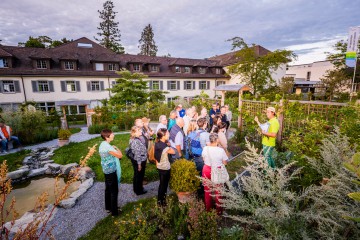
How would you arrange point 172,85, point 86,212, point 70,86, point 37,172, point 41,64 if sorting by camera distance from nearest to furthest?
point 86,212
point 37,172
point 41,64
point 70,86
point 172,85

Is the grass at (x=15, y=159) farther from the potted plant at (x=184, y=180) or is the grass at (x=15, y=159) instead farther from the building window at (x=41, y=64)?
→ the building window at (x=41, y=64)

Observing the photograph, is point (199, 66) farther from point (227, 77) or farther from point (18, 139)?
point (18, 139)

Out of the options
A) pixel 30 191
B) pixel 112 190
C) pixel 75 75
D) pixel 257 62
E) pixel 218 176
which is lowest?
pixel 30 191

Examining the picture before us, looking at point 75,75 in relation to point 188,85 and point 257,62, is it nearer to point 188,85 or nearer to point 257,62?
point 188,85

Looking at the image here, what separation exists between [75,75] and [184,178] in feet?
79.2

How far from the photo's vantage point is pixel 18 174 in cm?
636

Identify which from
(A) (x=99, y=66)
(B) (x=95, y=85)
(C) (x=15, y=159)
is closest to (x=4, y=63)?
(B) (x=95, y=85)

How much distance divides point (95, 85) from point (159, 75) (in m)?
9.12

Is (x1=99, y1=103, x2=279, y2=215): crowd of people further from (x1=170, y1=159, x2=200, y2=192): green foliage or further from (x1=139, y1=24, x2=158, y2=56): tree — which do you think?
(x1=139, y1=24, x2=158, y2=56): tree

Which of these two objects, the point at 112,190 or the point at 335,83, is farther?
the point at 335,83

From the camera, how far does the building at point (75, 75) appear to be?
822 inches

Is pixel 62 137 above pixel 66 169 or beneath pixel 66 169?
above

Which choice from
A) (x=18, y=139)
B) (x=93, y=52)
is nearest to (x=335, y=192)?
(x=18, y=139)

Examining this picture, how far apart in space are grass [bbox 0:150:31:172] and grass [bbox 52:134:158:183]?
1.20 meters
